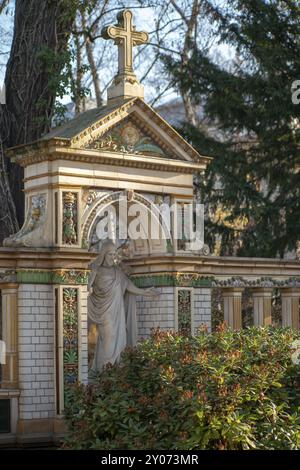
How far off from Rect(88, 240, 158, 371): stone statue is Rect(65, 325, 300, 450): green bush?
4.16 meters

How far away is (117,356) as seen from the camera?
16.4 meters

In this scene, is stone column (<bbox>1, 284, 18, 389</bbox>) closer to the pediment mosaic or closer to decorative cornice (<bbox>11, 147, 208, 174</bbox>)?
decorative cornice (<bbox>11, 147, 208, 174</bbox>)

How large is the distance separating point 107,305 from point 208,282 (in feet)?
5.74

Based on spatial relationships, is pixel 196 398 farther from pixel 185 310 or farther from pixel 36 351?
pixel 185 310

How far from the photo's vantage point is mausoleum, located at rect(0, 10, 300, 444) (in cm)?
1510

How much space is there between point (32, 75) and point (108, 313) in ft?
20.0

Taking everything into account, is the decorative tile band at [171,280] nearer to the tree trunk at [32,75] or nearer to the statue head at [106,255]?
the statue head at [106,255]

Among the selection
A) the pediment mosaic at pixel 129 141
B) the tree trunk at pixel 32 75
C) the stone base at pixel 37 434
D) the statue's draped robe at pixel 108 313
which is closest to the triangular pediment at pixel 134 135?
the pediment mosaic at pixel 129 141

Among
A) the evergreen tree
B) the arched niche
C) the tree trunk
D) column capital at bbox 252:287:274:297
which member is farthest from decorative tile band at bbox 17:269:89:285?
the evergreen tree

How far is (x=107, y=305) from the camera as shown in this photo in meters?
16.6

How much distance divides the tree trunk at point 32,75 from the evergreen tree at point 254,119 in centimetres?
433

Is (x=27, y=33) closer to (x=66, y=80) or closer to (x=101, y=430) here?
(x=66, y=80)

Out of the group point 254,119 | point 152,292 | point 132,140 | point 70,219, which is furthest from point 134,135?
point 254,119

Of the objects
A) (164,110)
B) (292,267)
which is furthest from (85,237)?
(164,110)
